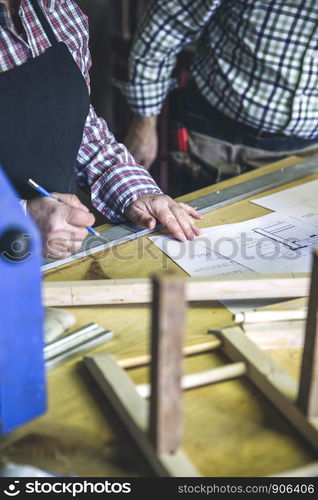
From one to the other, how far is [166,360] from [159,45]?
1721mm

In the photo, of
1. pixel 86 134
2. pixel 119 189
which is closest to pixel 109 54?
pixel 86 134

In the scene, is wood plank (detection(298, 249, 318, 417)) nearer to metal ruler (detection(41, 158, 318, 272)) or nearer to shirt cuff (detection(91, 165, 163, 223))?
metal ruler (detection(41, 158, 318, 272))

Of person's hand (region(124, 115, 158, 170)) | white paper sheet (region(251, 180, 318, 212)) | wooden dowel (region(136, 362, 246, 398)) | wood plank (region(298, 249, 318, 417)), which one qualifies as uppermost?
wood plank (region(298, 249, 318, 417))

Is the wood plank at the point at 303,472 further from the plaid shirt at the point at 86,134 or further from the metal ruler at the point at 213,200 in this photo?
the plaid shirt at the point at 86,134

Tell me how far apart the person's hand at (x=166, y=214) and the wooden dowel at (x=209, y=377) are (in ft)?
1.64

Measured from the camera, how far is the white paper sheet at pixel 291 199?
57.2 inches

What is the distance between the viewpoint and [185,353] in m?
0.87

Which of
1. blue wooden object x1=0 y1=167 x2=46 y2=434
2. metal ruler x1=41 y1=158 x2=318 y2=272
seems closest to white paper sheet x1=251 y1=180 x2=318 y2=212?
metal ruler x1=41 y1=158 x2=318 y2=272

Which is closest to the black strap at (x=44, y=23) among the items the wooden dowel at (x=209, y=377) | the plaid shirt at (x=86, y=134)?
the plaid shirt at (x=86, y=134)

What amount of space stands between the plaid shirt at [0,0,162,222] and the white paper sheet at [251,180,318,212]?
28 cm

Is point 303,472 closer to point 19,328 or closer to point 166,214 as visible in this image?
point 19,328

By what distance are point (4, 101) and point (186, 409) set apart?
850 mm

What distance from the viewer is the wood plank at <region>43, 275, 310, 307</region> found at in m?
0.98
